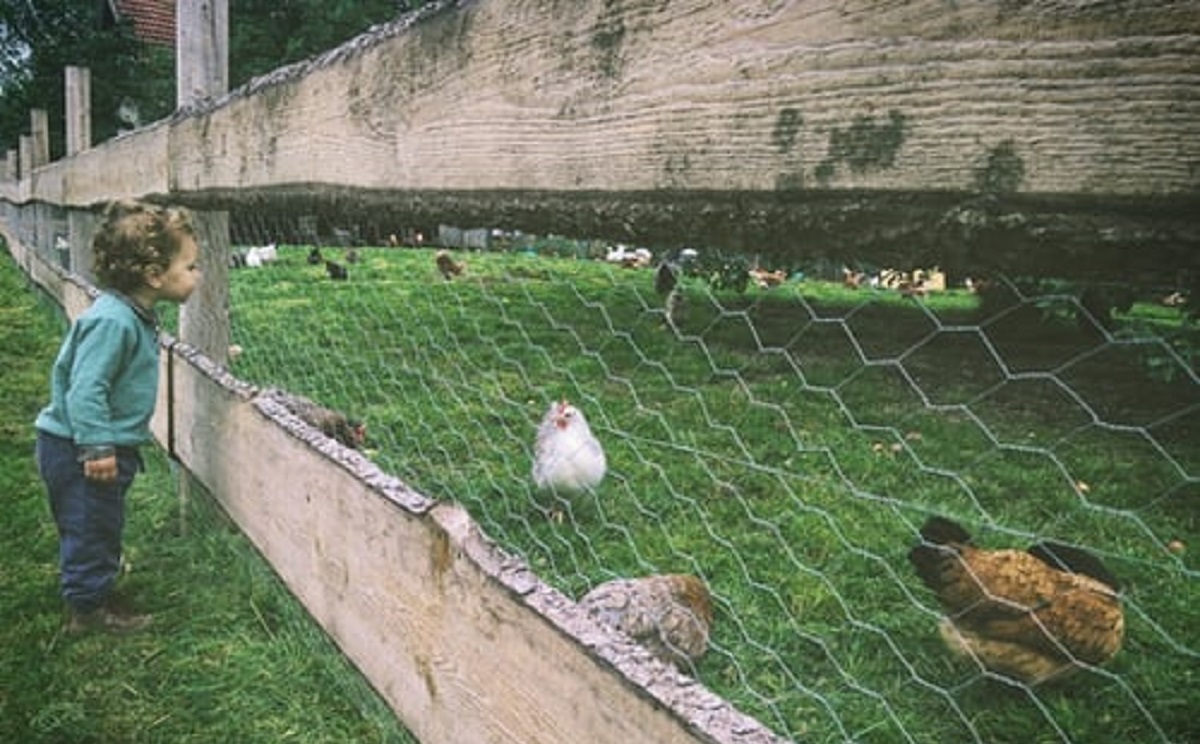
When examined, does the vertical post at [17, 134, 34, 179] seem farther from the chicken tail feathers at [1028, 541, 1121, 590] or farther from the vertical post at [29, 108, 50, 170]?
the chicken tail feathers at [1028, 541, 1121, 590]

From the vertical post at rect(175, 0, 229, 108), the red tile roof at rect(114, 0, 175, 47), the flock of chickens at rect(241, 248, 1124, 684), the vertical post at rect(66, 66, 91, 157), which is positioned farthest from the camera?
the red tile roof at rect(114, 0, 175, 47)

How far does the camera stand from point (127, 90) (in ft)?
57.9

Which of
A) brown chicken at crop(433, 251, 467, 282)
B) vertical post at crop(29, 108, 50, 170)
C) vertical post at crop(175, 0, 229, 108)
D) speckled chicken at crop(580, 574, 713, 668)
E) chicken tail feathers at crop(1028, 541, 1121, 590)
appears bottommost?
speckled chicken at crop(580, 574, 713, 668)

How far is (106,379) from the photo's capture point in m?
2.36

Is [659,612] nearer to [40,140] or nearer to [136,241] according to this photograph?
[136,241]

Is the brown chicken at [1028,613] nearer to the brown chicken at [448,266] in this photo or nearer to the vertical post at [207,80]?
the vertical post at [207,80]

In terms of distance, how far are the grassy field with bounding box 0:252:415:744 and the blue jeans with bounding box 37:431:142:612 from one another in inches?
5.0

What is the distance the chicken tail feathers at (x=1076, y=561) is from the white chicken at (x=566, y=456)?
4.70 ft

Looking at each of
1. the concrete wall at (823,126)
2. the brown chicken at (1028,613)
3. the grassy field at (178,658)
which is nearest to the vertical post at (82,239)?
the grassy field at (178,658)

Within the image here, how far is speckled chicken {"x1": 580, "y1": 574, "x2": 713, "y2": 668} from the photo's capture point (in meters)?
1.96

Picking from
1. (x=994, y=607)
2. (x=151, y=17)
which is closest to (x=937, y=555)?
(x=994, y=607)

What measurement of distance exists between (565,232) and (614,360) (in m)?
4.60

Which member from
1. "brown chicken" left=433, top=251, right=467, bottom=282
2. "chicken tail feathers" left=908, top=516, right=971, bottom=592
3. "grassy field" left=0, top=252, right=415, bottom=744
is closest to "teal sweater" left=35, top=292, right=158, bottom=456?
"grassy field" left=0, top=252, right=415, bottom=744

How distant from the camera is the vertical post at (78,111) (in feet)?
16.8
